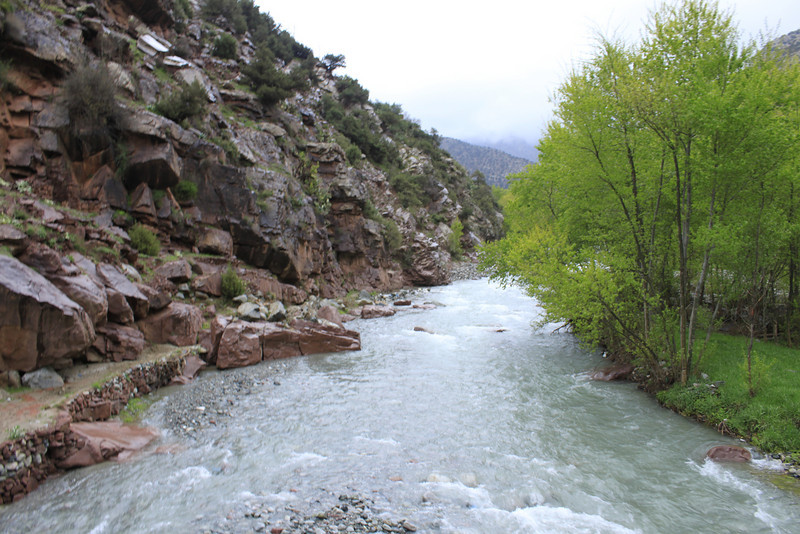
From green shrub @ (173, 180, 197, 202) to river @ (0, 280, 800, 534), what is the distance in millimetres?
10588

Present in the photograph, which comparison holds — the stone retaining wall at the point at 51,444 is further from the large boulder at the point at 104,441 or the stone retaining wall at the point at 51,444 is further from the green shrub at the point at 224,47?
the green shrub at the point at 224,47

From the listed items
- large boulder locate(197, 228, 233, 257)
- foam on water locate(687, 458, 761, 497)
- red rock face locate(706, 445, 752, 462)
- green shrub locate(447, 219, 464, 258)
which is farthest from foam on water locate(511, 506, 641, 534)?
green shrub locate(447, 219, 464, 258)

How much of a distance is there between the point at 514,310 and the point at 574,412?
53.0 ft

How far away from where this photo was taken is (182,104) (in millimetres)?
20281

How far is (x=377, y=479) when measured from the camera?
22.9ft

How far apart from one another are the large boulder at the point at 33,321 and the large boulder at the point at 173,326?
11.4ft

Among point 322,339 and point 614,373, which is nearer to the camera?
point 614,373

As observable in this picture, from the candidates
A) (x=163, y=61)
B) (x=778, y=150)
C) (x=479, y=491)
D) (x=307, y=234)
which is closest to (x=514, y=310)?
(x=307, y=234)

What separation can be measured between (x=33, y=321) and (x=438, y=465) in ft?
27.1

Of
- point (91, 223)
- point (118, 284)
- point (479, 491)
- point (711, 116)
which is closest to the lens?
point (479, 491)

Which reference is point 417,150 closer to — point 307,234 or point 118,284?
point 307,234

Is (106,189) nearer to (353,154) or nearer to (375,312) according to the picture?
(375,312)

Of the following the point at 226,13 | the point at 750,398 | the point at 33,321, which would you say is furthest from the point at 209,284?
the point at 226,13

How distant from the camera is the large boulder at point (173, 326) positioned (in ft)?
41.1
